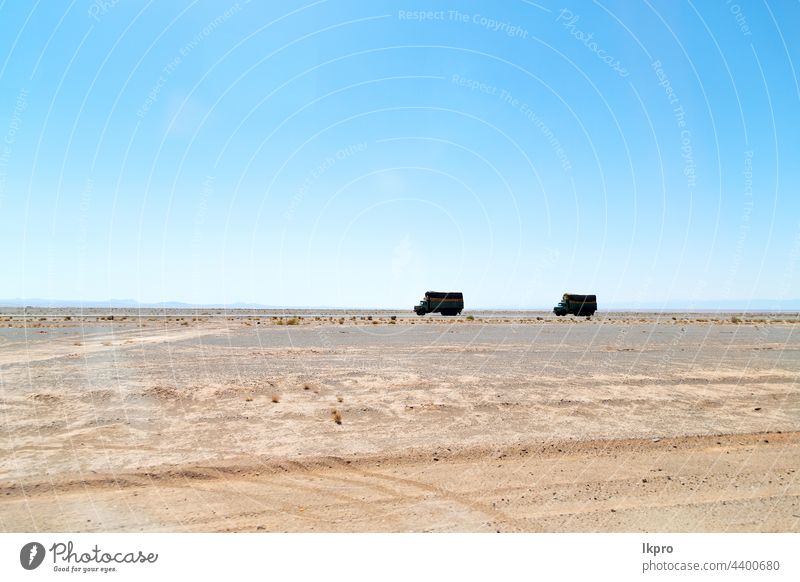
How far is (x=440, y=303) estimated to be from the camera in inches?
3049

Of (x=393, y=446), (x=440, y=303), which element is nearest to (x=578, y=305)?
(x=440, y=303)

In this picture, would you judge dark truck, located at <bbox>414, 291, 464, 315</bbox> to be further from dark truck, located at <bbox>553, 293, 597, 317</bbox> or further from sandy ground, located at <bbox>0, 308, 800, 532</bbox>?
sandy ground, located at <bbox>0, 308, 800, 532</bbox>

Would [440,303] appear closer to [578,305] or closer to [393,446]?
[578,305]

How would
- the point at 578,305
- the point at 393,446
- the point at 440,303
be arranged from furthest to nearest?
the point at 578,305 → the point at 440,303 → the point at 393,446

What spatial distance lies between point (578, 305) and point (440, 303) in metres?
25.6

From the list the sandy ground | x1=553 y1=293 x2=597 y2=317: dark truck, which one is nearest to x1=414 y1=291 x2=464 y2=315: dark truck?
x1=553 y1=293 x2=597 y2=317: dark truck

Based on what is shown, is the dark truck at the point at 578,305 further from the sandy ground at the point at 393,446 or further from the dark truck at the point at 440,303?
the sandy ground at the point at 393,446

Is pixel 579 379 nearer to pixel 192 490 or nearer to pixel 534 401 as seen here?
pixel 534 401

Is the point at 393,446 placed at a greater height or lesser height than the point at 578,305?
lesser

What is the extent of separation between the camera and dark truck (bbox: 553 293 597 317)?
→ 82625mm

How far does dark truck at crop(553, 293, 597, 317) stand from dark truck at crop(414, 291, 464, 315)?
18531 millimetres

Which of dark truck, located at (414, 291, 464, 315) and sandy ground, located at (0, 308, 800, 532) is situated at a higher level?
dark truck, located at (414, 291, 464, 315)

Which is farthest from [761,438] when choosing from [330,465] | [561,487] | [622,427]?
[330,465]

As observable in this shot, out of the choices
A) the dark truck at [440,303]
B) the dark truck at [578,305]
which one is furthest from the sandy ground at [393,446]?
the dark truck at [578,305]
